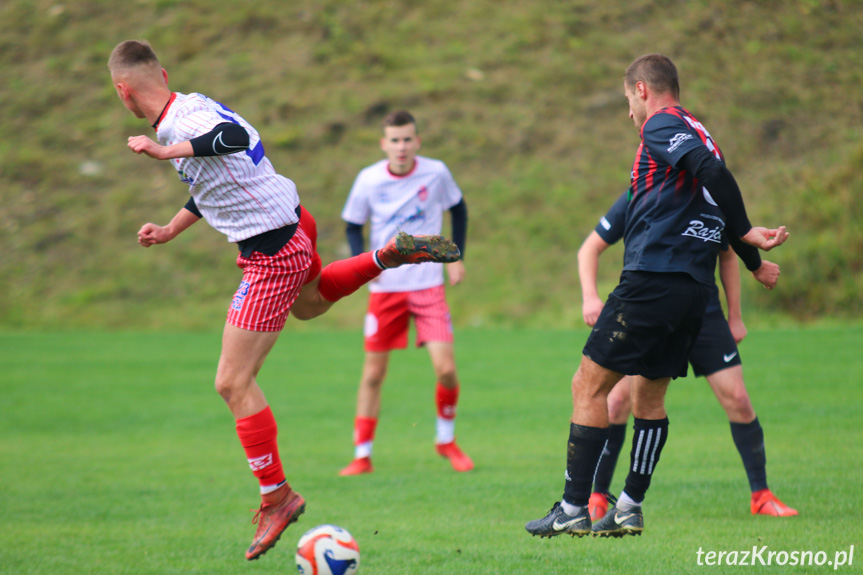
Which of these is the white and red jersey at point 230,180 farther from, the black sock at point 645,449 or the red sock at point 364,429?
the red sock at point 364,429

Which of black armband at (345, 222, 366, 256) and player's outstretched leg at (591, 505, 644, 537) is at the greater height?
black armband at (345, 222, 366, 256)

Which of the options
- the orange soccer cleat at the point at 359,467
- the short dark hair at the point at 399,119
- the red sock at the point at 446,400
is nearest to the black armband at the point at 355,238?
the short dark hair at the point at 399,119

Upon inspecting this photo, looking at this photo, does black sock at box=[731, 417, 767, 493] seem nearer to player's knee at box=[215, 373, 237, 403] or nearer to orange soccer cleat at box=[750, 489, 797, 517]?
orange soccer cleat at box=[750, 489, 797, 517]

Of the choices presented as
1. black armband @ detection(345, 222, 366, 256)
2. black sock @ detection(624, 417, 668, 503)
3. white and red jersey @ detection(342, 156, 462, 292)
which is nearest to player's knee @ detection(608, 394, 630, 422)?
black sock @ detection(624, 417, 668, 503)

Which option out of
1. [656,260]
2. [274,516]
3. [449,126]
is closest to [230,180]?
[274,516]

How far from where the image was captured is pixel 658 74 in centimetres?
411

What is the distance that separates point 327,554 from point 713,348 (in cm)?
258

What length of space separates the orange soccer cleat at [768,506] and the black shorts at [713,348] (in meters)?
0.77

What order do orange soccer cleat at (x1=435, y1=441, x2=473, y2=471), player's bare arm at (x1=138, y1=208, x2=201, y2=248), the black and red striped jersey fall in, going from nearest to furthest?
the black and red striped jersey < player's bare arm at (x1=138, y1=208, x2=201, y2=248) < orange soccer cleat at (x1=435, y1=441, x2=473, y2=471)

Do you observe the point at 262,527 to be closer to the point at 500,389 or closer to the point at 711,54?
the point at 500,389

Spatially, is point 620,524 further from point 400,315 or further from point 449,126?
point 449,126

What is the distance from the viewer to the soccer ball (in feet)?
12.5

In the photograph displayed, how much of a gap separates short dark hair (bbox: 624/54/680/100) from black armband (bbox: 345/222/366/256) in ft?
10.8

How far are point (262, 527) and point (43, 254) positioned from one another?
17705 mm
